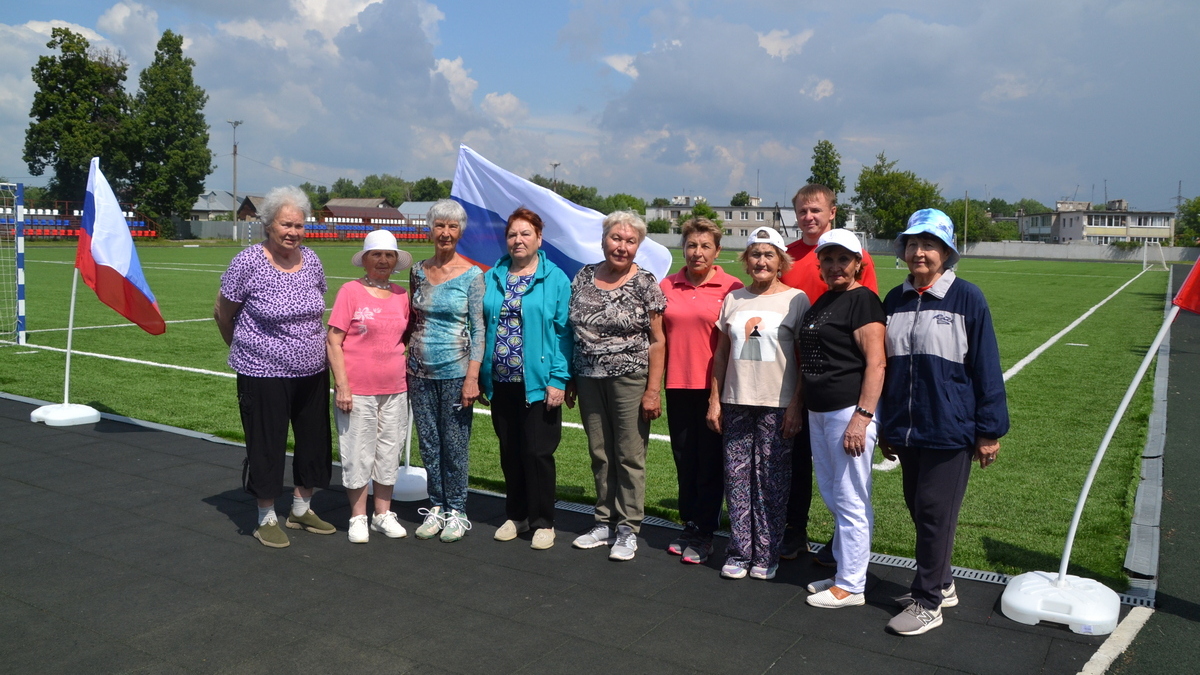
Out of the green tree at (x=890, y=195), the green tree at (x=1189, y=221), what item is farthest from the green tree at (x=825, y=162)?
the green tree at (x=1189, y=221)

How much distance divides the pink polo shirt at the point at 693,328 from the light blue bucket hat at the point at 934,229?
0.97m

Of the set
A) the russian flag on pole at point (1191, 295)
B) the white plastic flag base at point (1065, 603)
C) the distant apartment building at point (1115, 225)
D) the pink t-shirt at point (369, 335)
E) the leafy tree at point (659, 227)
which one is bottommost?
the white plastic flag base at point (1065, 603)

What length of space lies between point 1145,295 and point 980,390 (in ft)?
95.4

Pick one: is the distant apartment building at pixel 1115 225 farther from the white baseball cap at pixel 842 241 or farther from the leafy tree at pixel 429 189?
the white baseball cap at pixel 842 241

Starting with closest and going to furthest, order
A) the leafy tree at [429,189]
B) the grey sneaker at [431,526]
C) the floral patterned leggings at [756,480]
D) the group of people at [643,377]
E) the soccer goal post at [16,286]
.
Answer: the group of people at [643,377] → the floral patterned leggings at [756,480] → the grey sneaker at [431,526] → the soccer goal post at [16,286] → the leafy tree at [429,189]

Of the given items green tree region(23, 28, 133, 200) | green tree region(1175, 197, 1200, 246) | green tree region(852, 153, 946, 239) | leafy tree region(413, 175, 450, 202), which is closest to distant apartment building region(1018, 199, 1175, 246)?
green tree region(1175, 197, 1200, 246)

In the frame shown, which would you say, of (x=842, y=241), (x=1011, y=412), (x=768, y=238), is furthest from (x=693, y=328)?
(x=1011, y=412)

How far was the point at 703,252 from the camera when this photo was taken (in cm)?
467

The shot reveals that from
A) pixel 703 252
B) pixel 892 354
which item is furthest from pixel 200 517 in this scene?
pixel 892 354

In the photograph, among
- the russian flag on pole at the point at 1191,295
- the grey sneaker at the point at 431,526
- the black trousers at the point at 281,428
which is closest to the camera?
the russian flag on pole at the point at 1191,295

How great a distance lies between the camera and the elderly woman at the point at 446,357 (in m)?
5.02

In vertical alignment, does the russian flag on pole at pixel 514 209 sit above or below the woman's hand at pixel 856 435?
above

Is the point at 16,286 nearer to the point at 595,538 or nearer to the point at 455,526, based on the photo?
the point at 455,526

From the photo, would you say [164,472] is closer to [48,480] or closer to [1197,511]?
[48,480]
